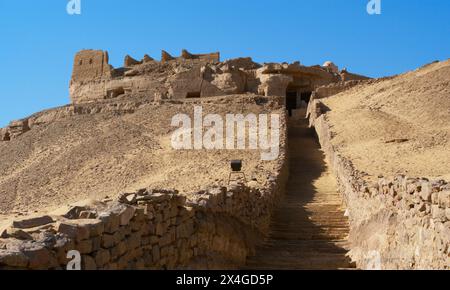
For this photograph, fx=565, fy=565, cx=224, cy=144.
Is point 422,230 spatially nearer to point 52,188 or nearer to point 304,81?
point 52,188

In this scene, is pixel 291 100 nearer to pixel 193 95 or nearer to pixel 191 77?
pixel 191 77

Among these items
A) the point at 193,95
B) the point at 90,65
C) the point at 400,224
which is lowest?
the point at 400,224

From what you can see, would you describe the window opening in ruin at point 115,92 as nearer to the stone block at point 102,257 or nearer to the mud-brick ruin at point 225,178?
the mud-brick ruin at point 225,178

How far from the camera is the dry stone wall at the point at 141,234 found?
157 inches

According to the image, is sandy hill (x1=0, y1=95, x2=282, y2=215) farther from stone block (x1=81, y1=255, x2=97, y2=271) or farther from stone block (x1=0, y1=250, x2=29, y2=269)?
stone block (x1=0, y1=250, x2=29, y2=269)

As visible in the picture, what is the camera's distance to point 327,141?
66.8ft

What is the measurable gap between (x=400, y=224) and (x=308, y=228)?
4.58 metres

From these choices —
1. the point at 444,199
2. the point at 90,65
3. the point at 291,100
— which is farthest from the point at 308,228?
the point at 90,65

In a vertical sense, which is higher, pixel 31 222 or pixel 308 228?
pixel 31 222

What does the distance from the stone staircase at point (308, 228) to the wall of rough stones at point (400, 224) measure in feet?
1.40

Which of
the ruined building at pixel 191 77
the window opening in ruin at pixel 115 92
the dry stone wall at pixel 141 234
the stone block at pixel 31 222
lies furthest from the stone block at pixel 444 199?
the window opening in ruin at pixel 115 92

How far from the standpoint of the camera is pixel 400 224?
725 centimetres

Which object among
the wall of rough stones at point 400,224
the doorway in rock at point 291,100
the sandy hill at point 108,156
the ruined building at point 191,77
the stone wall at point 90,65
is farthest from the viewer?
the stone wall at point 90,65

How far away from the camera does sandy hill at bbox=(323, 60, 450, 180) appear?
1502 cm
